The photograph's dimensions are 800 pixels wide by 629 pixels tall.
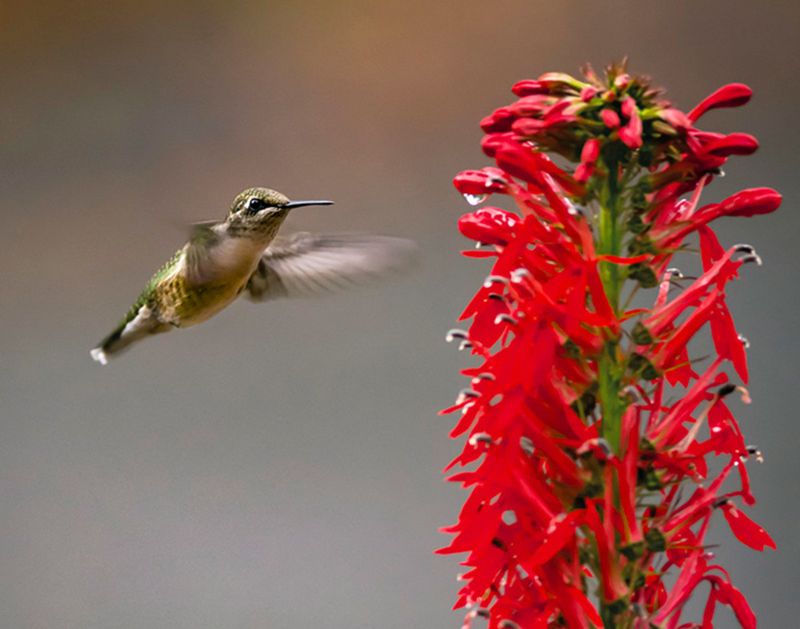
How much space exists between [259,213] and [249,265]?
0.42 feet

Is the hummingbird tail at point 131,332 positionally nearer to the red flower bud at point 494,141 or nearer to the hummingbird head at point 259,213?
the hummingbird head at point 259,213

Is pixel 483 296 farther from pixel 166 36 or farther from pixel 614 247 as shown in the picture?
pixel 166 36

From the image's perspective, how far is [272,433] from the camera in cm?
253

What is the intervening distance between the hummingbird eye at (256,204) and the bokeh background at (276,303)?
1.11 meters

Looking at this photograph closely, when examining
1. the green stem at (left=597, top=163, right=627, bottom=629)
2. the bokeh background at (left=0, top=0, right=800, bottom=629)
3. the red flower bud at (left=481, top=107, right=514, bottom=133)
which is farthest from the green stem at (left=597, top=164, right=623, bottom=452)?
the bokeh background at (left=0, top=0, right=800, bottom=629)

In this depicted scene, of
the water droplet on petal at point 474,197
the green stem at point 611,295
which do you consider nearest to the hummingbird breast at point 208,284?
the water droplet on petal at point 474,197

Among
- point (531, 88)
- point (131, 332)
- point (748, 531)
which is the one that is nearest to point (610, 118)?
point (531, 88)

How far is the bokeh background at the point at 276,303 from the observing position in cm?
246

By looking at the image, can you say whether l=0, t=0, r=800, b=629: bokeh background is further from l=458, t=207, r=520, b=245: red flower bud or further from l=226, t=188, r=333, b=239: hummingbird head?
l=458, t=207, r=520, b=245: red flower bud

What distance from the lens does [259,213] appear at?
4.72 feet

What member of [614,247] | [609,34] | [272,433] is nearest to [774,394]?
[609,34]

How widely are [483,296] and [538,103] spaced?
187mm

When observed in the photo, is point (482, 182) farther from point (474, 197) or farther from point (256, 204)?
point (256, 204)

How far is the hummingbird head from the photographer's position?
144cm
